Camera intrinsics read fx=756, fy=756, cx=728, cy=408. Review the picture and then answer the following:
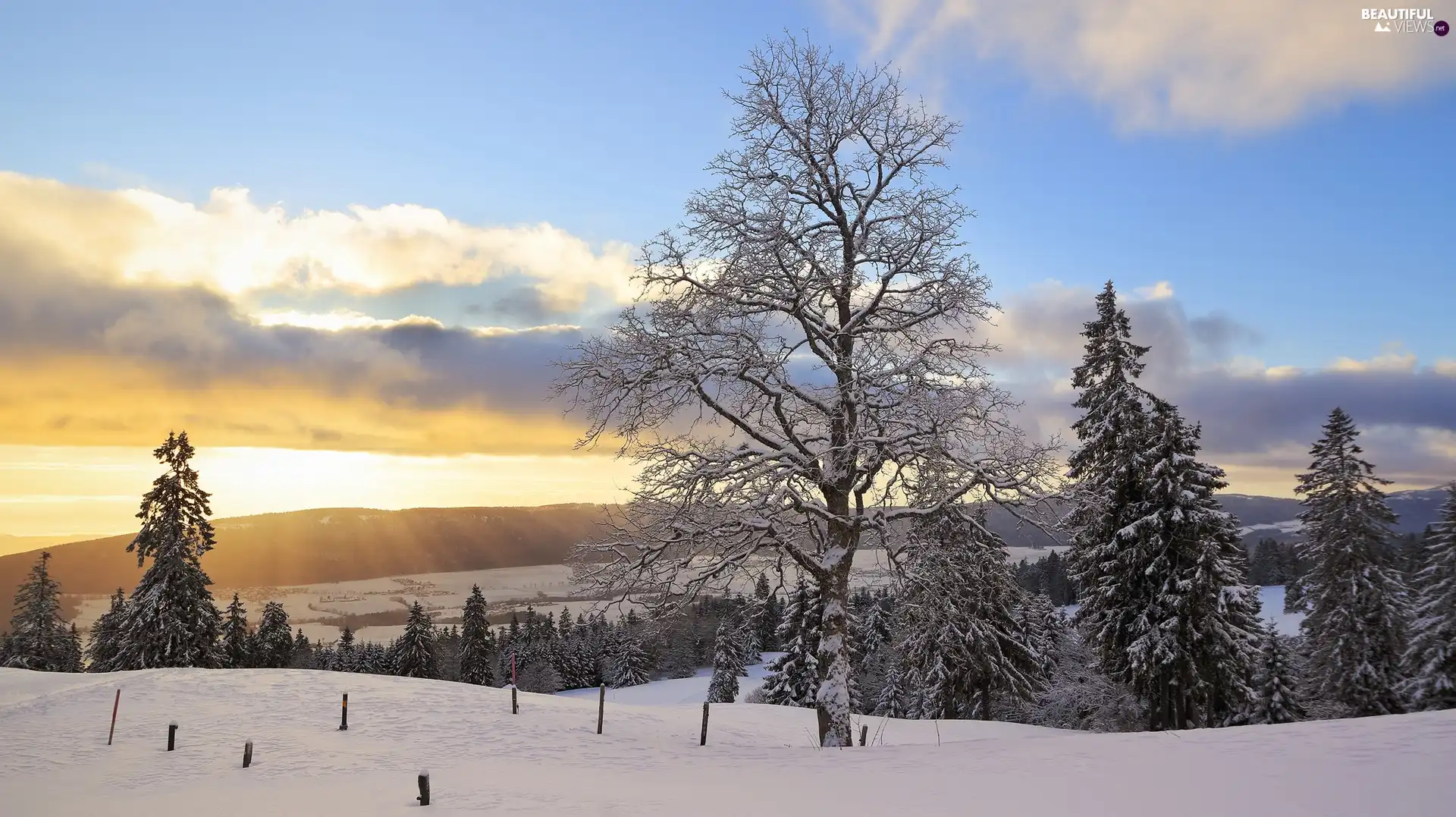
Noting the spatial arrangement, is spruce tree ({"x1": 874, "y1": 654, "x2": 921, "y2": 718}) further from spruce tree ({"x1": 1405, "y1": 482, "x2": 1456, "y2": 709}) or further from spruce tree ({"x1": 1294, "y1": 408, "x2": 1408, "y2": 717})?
spruce tree ({"x1": 1405, "y1": 482, "x2": 1456, "y2": 709})

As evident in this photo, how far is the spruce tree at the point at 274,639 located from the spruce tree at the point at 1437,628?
245ft

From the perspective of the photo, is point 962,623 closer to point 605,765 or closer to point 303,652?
point 605,765

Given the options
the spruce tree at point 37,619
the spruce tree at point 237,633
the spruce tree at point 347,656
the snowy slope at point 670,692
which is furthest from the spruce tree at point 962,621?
the spruce tree at point 347,656

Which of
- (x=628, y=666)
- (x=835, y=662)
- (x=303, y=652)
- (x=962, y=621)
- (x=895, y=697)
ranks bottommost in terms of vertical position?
(x=303, y=652)

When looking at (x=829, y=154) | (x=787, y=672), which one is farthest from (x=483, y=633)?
(x=829, y=154)

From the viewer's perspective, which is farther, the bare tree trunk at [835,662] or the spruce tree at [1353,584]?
the spruce tree at [1353,584]

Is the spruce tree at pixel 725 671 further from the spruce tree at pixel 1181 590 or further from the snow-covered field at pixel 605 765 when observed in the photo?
the snow-covered field at pixel 605 765

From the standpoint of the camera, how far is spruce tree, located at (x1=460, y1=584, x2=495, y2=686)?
231 ft

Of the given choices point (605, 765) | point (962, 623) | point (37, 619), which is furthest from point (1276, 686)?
point (37, 619)

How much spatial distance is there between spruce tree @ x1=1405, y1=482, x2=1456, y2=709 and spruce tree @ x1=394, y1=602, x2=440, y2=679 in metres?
66.0

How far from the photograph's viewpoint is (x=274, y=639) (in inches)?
2591

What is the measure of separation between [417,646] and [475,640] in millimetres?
6044

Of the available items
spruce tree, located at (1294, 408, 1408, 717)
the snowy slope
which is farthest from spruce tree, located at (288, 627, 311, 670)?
spruce tree, located at (1294, 408, 1408, 717)

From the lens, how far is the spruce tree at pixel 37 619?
5328cm
